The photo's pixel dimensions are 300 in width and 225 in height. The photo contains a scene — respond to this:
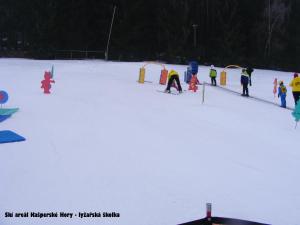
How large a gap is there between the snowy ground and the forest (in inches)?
1328

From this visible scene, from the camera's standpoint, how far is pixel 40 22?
48062mm

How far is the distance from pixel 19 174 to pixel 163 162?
113 inches

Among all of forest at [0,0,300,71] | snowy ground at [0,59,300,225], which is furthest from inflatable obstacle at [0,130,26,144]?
forest at [0,0,300,71]

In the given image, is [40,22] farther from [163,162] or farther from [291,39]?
[163,162]

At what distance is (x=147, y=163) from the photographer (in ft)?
27.8

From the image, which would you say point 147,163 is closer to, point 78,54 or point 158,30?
point 78,54

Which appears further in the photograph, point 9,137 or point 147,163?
point 9,137

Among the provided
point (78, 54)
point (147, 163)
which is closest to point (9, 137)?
point (147, 163)

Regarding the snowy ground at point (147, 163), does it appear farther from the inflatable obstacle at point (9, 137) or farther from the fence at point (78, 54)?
the fence at point (78, 54)

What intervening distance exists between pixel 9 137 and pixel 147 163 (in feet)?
11.1

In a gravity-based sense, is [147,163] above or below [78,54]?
below

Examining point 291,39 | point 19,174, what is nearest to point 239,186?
point 19,174

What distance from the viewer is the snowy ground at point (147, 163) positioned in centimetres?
636

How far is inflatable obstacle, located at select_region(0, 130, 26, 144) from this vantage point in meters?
9.34
